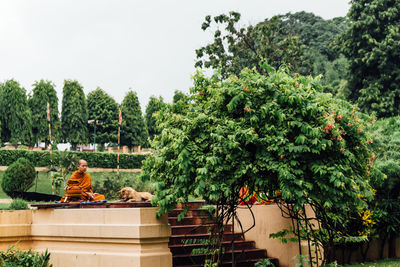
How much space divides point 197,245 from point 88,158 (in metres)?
25.7

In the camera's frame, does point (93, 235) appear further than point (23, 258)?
No

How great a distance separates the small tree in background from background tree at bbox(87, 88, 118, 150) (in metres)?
40.5

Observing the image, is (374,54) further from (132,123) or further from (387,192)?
(132,123)

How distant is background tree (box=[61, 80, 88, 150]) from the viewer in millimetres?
44250

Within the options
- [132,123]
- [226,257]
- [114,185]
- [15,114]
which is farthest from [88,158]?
[226,257]

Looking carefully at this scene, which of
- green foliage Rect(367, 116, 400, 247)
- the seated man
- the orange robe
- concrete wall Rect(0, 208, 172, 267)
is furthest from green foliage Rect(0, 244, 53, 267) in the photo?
green foliage Rect(367, 116, 400, 247)

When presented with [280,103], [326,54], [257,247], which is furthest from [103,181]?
[326,54]

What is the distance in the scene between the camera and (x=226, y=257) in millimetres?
9812

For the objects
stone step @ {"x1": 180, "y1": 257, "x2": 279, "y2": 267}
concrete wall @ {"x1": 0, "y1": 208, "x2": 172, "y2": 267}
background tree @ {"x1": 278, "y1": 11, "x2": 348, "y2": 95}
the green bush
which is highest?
background tree @ {"x1": 278, "y1": 11, "x2": 348, "y2": 95}

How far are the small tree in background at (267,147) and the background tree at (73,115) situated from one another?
37.5m

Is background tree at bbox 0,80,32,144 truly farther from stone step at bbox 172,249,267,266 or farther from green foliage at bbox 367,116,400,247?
stone step at bbox 172,249,267,266

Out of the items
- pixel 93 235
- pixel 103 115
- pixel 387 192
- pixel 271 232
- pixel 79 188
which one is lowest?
pixel 271 232

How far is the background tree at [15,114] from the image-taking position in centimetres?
4100

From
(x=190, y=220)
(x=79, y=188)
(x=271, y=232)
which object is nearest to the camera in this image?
(x=271, y=232)
